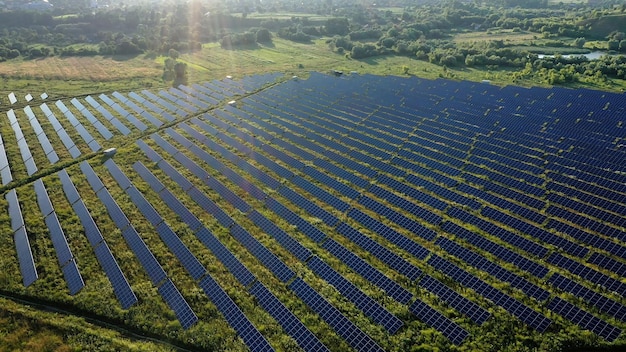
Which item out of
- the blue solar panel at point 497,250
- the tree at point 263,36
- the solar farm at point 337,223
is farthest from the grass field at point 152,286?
the tree at point 263,36

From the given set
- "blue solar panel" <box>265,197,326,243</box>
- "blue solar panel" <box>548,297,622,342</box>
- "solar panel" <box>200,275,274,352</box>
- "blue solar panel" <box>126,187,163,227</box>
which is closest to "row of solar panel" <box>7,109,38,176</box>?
"blue solar panel" <box>126,187,163,227</box>

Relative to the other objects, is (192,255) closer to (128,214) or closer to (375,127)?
(128,214)

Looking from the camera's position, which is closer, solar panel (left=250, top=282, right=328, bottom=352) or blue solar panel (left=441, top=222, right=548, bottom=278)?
solar panel (left=250, top=282, right=328, bottom=352)

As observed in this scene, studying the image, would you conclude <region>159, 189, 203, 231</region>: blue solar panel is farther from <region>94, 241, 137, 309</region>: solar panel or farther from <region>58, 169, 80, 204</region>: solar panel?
<region>58, 169, 80, 204</region>: solar panel

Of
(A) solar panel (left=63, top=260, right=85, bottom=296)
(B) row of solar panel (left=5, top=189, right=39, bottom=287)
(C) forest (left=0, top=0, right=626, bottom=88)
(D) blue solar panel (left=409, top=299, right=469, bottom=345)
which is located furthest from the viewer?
(C) forest (left=0, top=0, right=626, bottom=88)

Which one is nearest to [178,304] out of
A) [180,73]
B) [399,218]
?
[399,218]

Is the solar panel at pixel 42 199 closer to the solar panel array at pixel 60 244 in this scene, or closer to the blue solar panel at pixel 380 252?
the solar panel array at pixel 60 244
